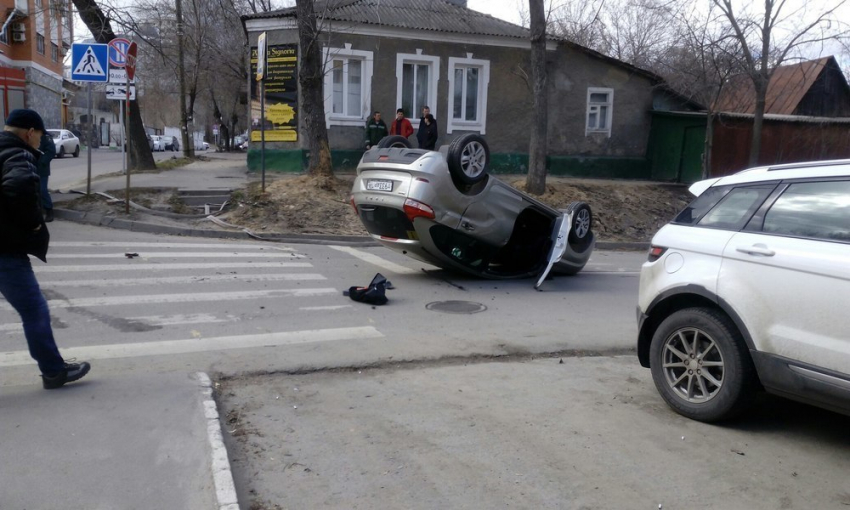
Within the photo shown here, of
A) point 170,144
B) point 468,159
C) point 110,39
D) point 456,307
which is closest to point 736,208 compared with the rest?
point 456,307

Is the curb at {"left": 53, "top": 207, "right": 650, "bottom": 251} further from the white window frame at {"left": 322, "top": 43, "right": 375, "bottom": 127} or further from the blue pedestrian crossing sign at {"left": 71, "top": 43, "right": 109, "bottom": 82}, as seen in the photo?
the white window frame at {"left": 322, "top": 43, "right": 375, "bottom": 127}

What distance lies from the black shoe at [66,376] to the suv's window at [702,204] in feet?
15.1

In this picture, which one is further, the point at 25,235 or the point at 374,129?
the point at 374,129

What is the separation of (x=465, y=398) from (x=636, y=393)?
1389mm

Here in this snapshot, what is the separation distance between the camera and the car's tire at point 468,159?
30.1 feet

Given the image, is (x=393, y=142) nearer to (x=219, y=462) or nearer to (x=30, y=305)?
(x=30, y=305)

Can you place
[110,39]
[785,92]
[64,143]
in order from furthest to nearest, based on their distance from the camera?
[64,143] → [785,92] → [110,39]

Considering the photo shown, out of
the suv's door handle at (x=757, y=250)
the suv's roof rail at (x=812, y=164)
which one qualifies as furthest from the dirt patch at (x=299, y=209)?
the suv's door handle at (x=757, y=250)

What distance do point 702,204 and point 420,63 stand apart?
17.6m

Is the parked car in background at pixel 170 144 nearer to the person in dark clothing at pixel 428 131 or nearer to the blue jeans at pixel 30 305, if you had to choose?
the person in dark clothing at pixel 428 131

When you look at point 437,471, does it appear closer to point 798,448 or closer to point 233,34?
point 798,448

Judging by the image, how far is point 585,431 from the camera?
4.77 meters

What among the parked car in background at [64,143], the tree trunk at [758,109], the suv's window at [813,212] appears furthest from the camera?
the parked car in background at [64,143]

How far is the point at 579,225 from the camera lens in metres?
10.7
